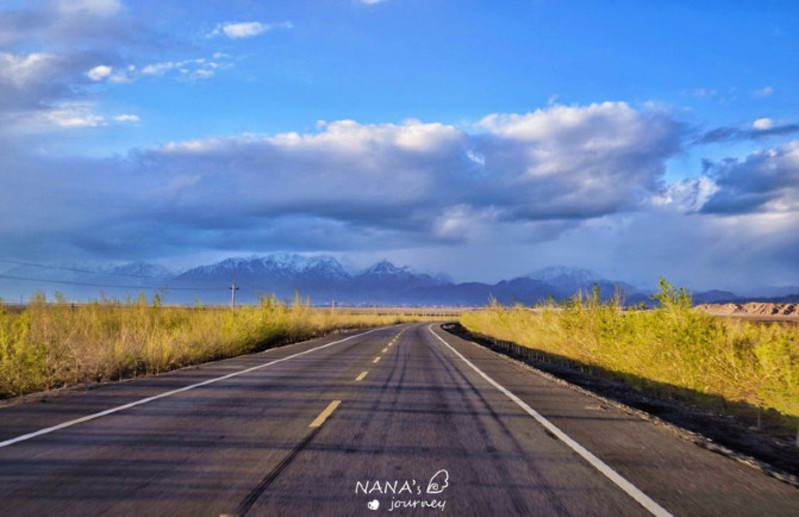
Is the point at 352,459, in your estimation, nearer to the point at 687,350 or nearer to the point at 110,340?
the point at 687,350

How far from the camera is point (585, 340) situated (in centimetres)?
2156

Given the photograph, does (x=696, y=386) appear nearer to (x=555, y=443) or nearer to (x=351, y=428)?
(x=555, y=443)

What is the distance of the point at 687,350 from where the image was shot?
13703mm

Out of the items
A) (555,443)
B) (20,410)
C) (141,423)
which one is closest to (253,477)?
(141,423)

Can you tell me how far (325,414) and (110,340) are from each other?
937 cm

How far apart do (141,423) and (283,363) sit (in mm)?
9348

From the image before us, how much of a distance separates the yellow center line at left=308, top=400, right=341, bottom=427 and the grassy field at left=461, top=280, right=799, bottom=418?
7.90 meters

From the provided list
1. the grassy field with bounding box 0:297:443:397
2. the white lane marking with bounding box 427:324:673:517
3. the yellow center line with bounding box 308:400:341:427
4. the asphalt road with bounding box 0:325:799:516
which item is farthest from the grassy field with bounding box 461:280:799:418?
the grassy field with bounding box 0:297:443:397

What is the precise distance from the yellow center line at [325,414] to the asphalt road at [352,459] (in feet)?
0.16

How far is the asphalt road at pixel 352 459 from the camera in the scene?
15.7 ft

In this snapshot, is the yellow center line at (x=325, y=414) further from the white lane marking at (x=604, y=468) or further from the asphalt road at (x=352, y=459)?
the white lane marking at (x=604, y=468)

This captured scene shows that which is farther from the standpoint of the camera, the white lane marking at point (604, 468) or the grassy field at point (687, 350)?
the grassy field at point (687, 350)

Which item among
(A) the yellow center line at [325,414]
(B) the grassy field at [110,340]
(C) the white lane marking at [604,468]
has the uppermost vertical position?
(B) the grassy field at [110,340]

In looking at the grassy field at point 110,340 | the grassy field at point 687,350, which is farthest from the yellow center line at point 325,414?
the grassy field at point 687,350
